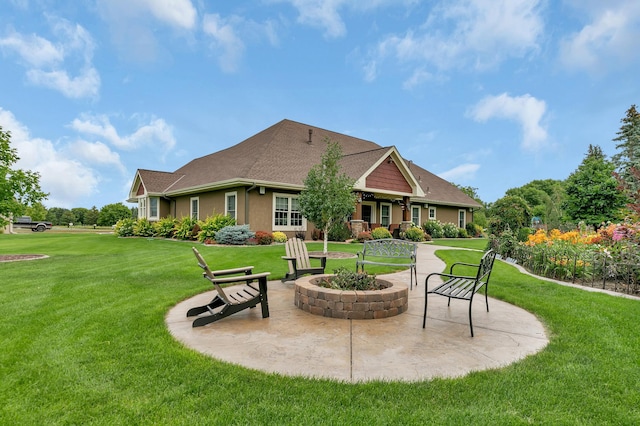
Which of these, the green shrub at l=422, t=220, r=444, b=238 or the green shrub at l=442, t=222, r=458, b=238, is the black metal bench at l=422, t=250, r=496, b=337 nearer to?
the green shrub at l=422, t=220, r=444, b=238

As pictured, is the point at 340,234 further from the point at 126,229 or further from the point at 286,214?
the point at 126,229

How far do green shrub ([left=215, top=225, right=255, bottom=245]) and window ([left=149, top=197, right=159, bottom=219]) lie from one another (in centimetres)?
1095

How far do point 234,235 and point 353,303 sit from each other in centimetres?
1150

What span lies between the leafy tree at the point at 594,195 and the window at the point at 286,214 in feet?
40.1

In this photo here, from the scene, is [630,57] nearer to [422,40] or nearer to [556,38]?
[556,38]

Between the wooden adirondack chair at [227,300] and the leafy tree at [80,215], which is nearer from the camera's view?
the wooden adirondack chair at [227,300]

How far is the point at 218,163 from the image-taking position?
21750 millimetres

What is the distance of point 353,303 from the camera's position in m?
4.59

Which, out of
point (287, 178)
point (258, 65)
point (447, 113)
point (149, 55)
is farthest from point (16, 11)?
point (447, 113)

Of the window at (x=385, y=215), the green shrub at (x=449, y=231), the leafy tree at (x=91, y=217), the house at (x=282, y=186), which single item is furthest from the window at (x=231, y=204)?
the leafy tree at (x=91, y=217)

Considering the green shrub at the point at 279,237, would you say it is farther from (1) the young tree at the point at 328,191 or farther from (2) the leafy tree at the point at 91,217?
(2) the leafy tree at the point at 91,217

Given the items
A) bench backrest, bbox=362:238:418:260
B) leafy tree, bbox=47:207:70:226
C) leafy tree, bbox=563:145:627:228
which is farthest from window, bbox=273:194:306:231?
leafy tree, bbox=47:207:70:226

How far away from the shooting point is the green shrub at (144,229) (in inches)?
904

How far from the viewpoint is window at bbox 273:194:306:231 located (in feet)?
56.9
